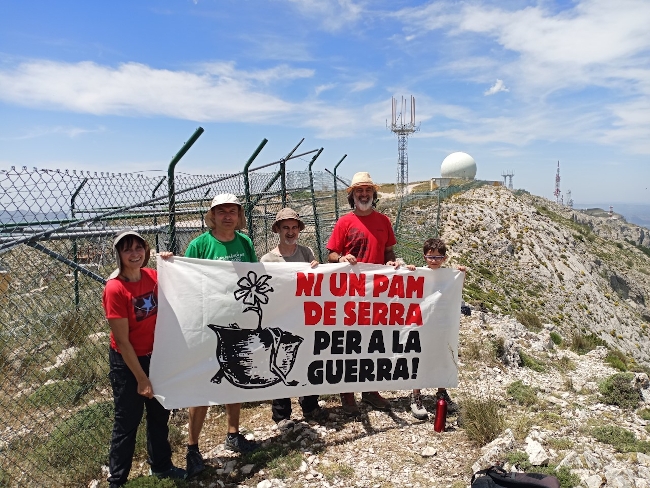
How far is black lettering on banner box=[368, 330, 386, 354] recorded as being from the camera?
4879 millimetres

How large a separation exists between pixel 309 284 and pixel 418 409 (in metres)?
1.92

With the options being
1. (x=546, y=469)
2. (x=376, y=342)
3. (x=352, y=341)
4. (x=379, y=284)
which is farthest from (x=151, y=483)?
(x=546, y=469)

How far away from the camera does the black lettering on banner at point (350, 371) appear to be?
4.79 metres

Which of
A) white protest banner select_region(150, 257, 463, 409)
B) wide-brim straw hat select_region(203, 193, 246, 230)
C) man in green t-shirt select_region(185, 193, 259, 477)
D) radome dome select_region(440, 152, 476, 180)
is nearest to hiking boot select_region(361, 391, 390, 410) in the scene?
white protest banner select_region(150, 257, 463, 409)

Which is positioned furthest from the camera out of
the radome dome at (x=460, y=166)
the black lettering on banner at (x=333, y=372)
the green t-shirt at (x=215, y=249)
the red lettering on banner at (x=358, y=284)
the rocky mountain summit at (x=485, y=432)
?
the radome dome at (x=460, y=166)

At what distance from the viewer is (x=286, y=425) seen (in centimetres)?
488

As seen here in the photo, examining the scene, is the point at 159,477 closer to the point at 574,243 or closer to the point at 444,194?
the point at 444,194

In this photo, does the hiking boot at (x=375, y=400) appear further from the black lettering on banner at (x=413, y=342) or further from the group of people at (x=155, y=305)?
the black lettering on banner at (x=413, y=342)

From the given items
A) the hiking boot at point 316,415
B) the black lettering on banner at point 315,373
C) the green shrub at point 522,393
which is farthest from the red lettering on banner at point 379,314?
the green shrub at point 522,393

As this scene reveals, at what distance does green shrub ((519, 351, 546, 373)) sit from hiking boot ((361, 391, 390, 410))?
2.98 m

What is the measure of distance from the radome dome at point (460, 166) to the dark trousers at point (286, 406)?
46.4m

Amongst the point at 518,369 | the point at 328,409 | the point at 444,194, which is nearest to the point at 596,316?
the point at 444,194

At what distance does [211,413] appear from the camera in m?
5.33

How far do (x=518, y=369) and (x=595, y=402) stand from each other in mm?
1361
